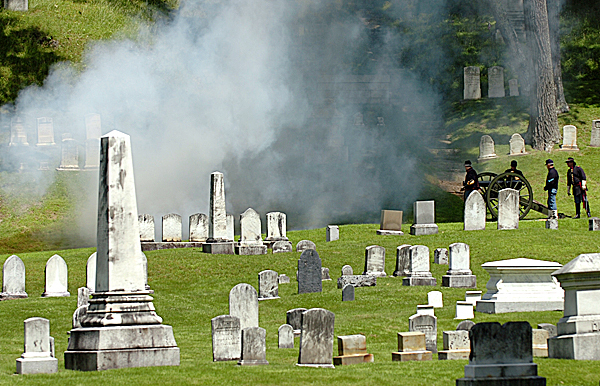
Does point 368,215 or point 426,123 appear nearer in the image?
point 368,215

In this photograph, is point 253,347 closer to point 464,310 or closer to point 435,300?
point 464,310

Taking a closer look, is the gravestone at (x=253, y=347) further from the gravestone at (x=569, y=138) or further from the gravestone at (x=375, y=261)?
the gravestone at (x=569, y=138)

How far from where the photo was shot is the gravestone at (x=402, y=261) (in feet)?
53.7

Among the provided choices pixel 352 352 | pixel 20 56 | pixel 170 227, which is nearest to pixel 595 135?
pixel 170 227

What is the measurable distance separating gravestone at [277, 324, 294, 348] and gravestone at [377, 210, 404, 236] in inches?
468

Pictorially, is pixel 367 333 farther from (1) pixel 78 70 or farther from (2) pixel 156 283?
(1) pixel 78 70

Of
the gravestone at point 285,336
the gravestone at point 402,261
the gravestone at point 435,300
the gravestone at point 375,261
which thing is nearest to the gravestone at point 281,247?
the gravestone at point 375,261

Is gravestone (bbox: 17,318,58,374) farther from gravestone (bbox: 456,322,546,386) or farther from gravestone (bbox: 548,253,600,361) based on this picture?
gravestone (bbox: 548,253,600,361)

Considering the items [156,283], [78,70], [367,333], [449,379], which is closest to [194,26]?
[78,70]

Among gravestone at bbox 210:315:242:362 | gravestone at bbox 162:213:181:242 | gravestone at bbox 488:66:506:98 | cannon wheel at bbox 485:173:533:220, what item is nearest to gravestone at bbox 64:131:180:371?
gravestone at bbox 210:315:242:362

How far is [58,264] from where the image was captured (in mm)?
15516

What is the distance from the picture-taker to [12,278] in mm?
15312

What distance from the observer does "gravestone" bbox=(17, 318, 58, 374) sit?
818 cm

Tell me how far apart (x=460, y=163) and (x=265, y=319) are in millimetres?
20771
